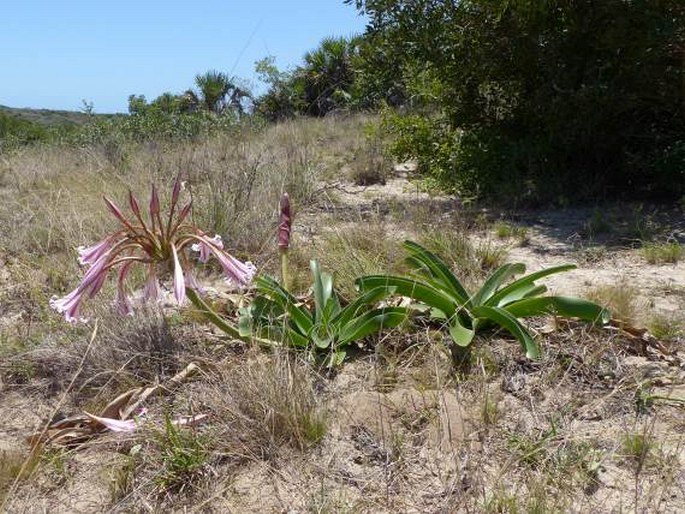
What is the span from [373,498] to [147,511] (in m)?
0.65

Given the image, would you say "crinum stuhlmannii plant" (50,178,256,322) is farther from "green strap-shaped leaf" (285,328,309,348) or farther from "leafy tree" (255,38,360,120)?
"leafy tree" (255,38,360,120)

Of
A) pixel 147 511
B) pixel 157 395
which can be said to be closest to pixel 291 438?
pixel 147 511

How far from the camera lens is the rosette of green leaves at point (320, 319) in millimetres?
2613

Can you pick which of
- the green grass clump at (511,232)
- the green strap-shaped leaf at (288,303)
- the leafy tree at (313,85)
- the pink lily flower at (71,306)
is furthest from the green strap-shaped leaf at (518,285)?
the leafy tree at (313,85)

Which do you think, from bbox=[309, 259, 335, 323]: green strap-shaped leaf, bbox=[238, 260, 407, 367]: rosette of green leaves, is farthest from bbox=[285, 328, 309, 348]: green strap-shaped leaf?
bbox=[309, 259, 335, 323]: green strap-shaped leaf

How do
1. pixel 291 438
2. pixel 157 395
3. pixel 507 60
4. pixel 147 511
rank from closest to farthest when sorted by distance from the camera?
pixel 147 511 < pixel 291 438 < pixel 157 395 < pixel 507 60

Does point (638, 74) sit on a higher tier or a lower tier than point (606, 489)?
higher

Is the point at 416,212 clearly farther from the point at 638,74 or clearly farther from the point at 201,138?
the point at 201,138

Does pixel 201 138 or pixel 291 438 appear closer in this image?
pixel 291 438

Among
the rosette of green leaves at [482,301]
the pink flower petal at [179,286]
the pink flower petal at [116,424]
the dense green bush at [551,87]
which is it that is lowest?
the pink flower petal at [116,424]

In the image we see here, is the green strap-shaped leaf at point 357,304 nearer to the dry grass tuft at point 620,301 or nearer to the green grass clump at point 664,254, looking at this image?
the dry grass tuft at point 620,301

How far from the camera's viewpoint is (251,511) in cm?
196

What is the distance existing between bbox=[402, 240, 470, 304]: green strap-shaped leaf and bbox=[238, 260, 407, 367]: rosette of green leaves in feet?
0.93

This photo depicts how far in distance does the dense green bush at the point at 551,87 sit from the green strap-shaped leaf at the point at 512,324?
10.1 feet
